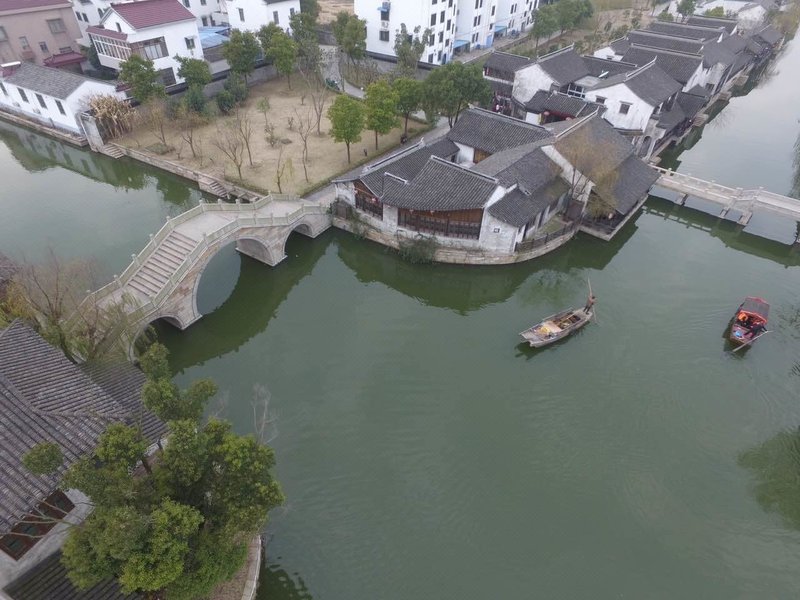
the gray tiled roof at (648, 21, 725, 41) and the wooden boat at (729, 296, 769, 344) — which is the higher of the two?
the gray tiled roof at (648, 21, 725, 41)

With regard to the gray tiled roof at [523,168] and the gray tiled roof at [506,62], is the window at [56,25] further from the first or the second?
the gray tiled roof at [523,168]

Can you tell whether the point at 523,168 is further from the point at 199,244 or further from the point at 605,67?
the point at 605,67

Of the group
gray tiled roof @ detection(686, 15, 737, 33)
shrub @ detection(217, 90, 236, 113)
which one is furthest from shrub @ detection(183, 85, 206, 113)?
gray tiled roof @ detection(686, 15, 737, 33)

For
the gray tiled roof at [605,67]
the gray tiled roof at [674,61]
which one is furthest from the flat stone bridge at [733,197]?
the gray tiled roof at [674,61]

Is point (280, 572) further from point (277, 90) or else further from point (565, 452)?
point (277, 90)

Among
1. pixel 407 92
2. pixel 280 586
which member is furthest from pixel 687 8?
pixel 280 586

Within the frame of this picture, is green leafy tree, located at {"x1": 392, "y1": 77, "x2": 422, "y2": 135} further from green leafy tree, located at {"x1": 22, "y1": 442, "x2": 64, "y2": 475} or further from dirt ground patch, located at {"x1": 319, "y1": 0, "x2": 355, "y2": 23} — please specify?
dirt ground patch, located at {"x1": 319, "y1": 0, "x2": 355, "y2": 23}
